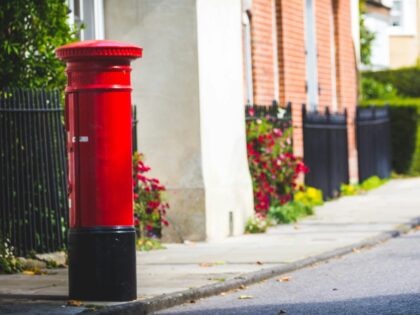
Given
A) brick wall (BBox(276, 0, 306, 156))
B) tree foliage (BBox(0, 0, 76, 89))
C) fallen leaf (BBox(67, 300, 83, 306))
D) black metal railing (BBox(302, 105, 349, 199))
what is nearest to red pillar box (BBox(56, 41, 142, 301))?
fallen leaf (BBox(67, 300, 83, 306))

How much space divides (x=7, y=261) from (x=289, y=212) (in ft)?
21.7

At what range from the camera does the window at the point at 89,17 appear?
15.6 metres

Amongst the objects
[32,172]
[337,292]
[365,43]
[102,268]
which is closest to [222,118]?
[32,172]

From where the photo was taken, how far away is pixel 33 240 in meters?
13.0

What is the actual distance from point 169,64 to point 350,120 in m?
11.4

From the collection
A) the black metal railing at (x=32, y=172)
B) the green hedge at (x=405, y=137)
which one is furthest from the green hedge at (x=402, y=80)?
the black metal railing at (x=32, y=172)

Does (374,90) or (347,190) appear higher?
(374,90)

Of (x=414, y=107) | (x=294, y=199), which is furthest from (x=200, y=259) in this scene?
(x=414, y=107)

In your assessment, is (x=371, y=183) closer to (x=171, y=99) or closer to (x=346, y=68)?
(x=346, y=68)

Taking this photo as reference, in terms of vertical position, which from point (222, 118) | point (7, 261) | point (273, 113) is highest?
A: point (273, 113)

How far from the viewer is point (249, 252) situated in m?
14.0

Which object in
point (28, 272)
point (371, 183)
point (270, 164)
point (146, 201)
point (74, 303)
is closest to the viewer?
point (74, 303)

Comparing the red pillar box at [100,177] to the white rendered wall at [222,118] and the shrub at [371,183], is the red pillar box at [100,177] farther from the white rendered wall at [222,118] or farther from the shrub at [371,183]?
the shrub at [371,183]

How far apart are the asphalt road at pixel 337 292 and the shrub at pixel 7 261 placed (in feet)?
7.71
